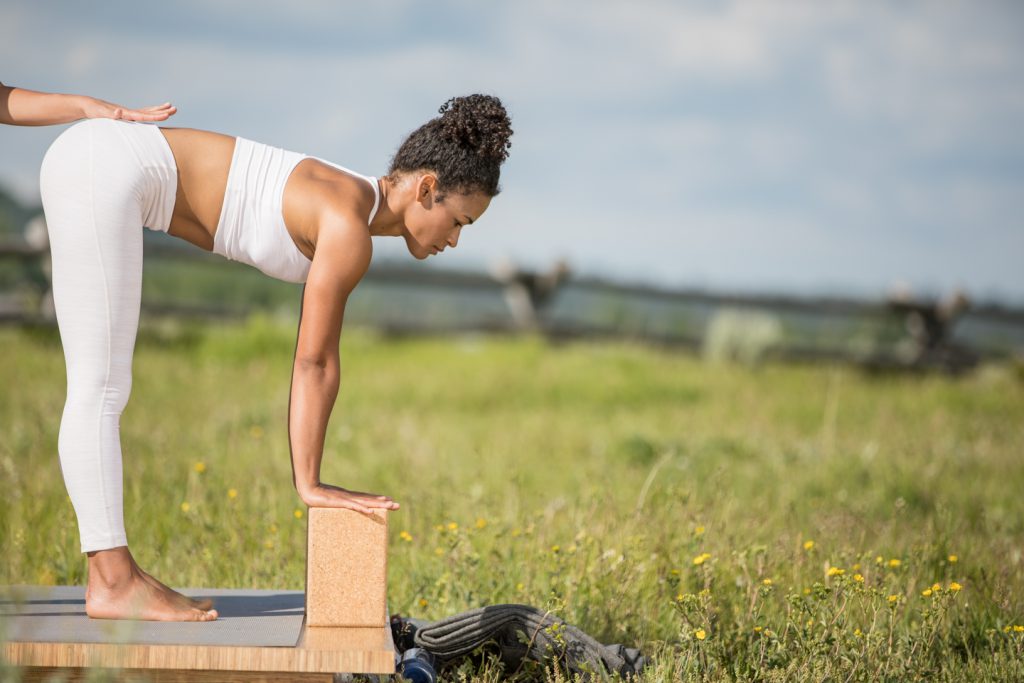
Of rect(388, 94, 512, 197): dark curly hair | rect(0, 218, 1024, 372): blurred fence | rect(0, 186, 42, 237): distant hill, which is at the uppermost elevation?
rect(0, 186, 42, 237): distant hill

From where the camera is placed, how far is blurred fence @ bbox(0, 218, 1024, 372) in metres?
12.9

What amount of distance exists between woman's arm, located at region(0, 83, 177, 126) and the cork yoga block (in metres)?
1.20

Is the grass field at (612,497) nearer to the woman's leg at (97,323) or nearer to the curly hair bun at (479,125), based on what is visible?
the woman's leg at (97,323)

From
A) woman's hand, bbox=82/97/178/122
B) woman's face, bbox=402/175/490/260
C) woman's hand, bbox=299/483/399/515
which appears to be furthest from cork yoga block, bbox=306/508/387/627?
woman's hand, bbox=82/97/178/122

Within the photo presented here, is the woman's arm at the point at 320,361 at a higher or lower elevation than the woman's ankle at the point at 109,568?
higher

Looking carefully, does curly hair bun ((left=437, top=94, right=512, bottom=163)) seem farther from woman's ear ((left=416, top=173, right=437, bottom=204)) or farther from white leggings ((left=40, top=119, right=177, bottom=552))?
white leggings ((left=40, top=119, right=177, bottom=552))

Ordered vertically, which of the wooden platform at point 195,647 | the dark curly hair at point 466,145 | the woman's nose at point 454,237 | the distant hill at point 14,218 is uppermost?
the distant hill at point 14,218

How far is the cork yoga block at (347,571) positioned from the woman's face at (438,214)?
2.49 feet

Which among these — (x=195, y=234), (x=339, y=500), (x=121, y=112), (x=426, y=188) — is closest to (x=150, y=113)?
(x=121, y=112)

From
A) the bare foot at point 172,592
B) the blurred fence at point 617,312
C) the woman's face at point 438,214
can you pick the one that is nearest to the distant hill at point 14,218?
the blurred fence at point 617,312

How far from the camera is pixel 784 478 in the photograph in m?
5.93

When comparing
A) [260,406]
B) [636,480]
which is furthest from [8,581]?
[260,406]

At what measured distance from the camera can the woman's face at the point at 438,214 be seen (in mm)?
2672

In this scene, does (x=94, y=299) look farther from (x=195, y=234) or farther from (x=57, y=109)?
(x=57, y=109)
